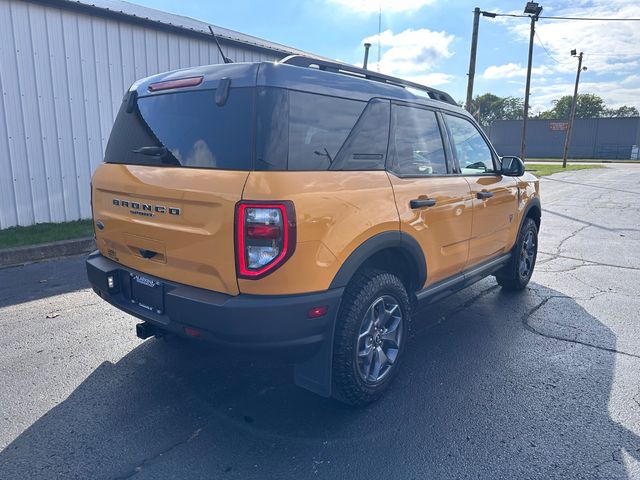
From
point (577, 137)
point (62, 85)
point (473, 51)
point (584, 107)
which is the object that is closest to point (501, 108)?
point (584, 107)

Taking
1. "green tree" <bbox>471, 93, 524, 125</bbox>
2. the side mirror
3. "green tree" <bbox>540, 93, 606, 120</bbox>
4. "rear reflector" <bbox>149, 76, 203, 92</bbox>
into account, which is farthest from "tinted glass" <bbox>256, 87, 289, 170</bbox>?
"green tree" <bbox>471, 93, 524, 125</bbox>

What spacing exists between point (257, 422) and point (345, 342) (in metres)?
0.73

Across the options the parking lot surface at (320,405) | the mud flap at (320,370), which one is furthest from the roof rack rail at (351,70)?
the parking lot surface at (320,405)

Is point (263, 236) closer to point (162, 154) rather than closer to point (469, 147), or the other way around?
point (162, 154)

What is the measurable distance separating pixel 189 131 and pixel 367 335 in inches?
65.5

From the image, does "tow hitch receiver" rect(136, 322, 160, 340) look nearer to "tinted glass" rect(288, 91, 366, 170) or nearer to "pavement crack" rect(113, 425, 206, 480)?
"pavement crack" rect(113, 425, 206, 480)

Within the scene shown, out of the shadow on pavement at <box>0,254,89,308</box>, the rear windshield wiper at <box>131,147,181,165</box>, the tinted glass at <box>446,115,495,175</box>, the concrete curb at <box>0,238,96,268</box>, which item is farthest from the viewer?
the concrete curb at <box>0,238,96,268</box>

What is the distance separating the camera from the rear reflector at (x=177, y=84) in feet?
8.93

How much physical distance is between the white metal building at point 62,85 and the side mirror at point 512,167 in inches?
279

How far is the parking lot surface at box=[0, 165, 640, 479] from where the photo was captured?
7.81 feet

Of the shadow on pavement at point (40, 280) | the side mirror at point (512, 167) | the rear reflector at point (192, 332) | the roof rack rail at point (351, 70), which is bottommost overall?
the shadow on pavement at point (40, 280)

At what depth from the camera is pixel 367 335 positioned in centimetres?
288

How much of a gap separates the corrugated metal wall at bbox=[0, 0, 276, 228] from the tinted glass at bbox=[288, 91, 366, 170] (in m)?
6.79

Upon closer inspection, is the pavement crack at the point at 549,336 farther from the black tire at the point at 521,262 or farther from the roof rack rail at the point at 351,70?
the roof rack rail at the point at 351,70
